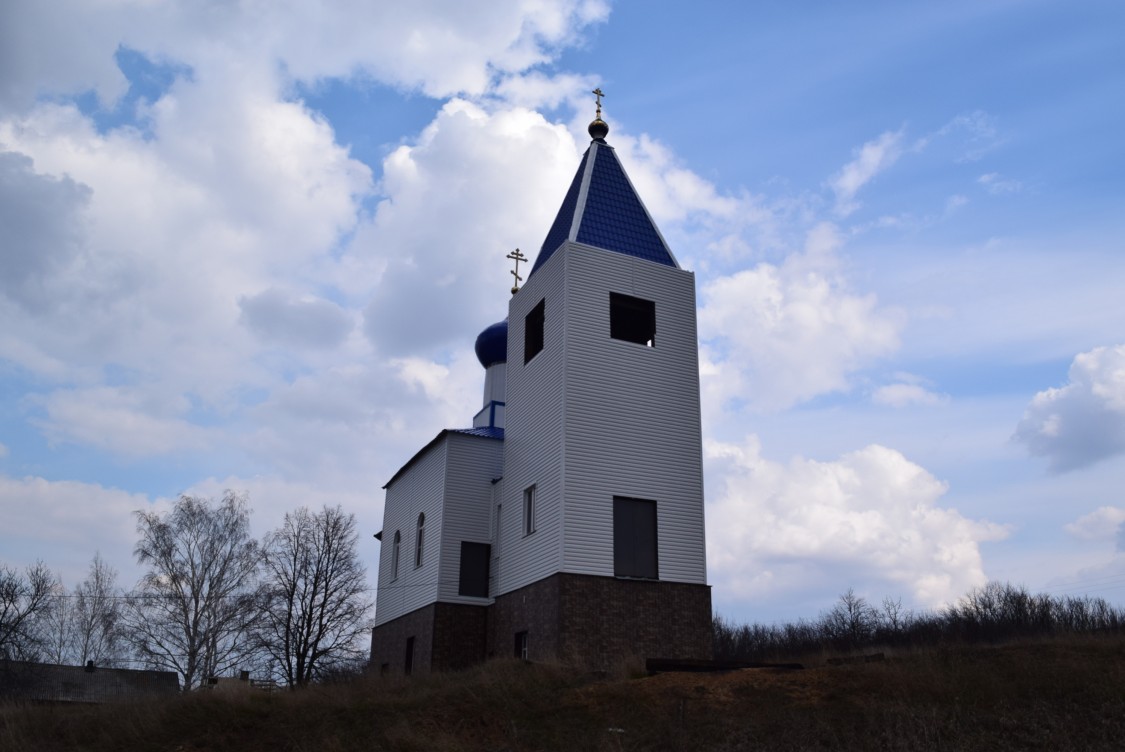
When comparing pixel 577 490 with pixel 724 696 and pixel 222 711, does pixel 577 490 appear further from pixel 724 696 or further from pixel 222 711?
pixel 222 711

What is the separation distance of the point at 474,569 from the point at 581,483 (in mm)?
5531

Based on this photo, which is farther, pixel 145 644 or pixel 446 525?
pixel 145 644

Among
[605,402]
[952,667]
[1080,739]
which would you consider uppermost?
[605,402]

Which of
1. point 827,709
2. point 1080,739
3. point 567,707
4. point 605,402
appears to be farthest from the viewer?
point 605,402

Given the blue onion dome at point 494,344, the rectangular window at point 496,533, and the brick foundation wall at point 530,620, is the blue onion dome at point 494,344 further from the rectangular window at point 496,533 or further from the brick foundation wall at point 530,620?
the brick foundation wall at point 530,620

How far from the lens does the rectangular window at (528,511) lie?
23172mm

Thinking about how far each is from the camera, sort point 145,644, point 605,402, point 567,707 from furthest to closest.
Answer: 1. point 145,644
2. point 605,402
3. point 567,707

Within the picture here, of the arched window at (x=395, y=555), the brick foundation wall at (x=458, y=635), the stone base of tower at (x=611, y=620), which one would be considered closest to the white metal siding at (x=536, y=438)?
the stone base of tower at (x=611, y=620)

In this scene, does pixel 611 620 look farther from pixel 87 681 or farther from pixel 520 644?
pixel 87 681

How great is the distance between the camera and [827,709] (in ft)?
47.0

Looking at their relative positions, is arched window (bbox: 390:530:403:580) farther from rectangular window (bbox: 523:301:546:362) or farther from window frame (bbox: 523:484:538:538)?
rectangular window (bbox: 523:301:546:362)

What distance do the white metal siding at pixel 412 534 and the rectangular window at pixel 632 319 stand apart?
586 cm

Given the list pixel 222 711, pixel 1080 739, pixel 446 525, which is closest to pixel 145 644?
pixel 446 525

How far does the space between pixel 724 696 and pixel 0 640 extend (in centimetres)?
3289
